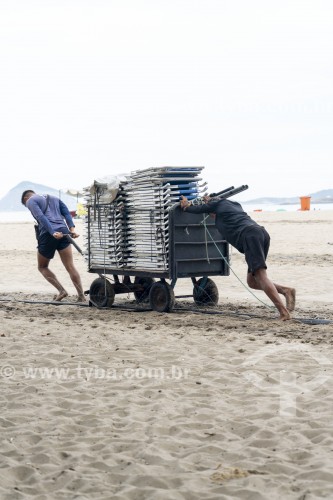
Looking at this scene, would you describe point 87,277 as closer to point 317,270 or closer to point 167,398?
point 317,270

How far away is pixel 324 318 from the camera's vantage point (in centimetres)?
1068

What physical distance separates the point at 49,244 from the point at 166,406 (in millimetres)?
6887

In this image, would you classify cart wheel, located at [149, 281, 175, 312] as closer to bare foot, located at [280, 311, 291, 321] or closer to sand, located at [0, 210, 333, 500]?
sand, located at [0, 210, 333, 500]

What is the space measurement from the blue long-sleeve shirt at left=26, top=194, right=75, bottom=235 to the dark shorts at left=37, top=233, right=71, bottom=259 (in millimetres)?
101

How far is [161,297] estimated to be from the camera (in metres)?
11.5

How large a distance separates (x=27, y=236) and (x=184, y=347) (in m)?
26.7

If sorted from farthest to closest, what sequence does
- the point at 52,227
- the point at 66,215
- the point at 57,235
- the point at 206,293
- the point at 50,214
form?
the point at 66,215, the point at 50,214, the point at 52,227, the point at 57,235, the point at 206,293

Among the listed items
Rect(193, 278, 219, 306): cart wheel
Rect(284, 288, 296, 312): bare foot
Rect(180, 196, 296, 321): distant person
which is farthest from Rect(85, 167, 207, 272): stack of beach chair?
Rect(284, 288, 296, 312): bare foot

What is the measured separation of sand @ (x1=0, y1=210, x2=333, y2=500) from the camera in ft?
A: 16.2

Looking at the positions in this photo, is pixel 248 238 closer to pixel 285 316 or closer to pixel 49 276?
pixel 285 316

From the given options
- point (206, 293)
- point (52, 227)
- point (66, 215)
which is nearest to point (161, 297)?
point (206, 293)

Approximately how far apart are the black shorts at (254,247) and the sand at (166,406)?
693 millimetres

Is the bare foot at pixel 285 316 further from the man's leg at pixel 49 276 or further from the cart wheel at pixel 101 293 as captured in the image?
the man's leg at pixel 49 276

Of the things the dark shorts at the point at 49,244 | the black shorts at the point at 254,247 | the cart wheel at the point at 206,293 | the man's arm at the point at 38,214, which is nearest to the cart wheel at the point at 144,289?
the cart wheel at the point at 206,293
